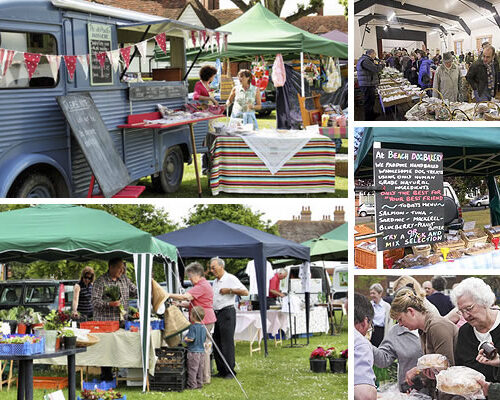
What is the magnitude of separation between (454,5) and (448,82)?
2.91 ft

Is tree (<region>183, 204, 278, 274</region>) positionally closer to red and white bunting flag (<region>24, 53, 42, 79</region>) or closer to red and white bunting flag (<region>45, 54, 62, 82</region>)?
red and white bunting flag (<region>45, 54, 62, 82</region>)

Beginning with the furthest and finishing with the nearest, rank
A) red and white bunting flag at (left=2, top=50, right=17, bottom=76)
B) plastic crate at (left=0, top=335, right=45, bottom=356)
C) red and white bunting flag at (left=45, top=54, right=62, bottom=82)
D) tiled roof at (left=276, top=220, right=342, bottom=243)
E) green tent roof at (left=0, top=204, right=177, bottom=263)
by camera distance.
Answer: tiled roof at (left=276, top=220, right=342, bottom=243)
green tent roof at (left=0, top=204, right=177, bottom=263)
red and white bunting flag at (left=45, top=54, right=62, bottom=82)
red and white bunting flag at (left=2, top=50, right=17, bottom=76)
plastic crate at (left=0, top=335, right=45, bottom=356)

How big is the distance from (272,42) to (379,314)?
7.36m

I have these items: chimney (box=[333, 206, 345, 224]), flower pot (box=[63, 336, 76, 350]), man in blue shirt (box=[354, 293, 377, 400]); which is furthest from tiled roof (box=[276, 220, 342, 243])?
flower pot (box=[63, 336, 76, 350])

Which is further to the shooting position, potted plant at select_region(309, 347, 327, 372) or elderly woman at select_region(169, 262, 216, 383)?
potted plant at select_region(309, 347, 327, 372)

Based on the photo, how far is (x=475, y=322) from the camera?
16.6 ft

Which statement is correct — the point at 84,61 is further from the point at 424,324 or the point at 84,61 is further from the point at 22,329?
the point at 424,324

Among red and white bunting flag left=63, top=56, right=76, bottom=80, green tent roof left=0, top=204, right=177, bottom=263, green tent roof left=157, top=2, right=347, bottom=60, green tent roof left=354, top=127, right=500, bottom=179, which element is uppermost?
green tent roof left=157, top=2, right=347, bottom=60

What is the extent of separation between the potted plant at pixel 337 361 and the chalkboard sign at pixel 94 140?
285 cm

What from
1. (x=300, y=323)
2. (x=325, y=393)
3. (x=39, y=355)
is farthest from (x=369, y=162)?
(x=300, y=323)

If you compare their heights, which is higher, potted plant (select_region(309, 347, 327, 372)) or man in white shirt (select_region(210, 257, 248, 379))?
man in white shirt (select_region(210, 257, 248, 379))

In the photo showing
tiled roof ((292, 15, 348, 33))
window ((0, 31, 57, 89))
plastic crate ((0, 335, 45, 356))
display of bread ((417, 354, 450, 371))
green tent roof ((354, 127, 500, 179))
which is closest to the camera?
plastic crate ((0, 335, 45, 356))

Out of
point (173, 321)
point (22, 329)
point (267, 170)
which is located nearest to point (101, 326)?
point (173, 321)

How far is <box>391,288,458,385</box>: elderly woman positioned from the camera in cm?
518
